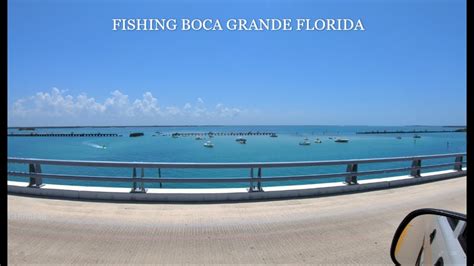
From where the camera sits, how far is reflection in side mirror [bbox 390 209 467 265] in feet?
6.40

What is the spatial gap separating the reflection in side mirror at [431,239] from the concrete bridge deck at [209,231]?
204 centimetres

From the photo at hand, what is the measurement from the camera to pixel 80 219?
20.4ft

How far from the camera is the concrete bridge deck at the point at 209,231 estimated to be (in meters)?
4.60

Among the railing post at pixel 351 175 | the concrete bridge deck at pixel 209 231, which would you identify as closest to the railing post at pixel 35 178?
the concrete bridge deck at pixel 209 231

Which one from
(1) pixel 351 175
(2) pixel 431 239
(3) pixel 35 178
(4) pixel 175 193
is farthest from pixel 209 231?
(3) pixel 35 178

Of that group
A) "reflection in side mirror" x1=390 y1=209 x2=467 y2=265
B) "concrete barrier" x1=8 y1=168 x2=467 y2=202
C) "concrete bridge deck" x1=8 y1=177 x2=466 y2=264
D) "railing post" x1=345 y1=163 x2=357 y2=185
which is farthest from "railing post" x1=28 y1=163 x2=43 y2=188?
"reflection in side mirror" x1=390 y1=209 x2=467 y2=265

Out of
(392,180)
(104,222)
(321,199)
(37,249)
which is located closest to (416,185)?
(392,180)

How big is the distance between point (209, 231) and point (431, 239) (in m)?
3.99

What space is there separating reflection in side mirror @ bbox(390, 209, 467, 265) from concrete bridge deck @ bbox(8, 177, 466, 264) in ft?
6.70

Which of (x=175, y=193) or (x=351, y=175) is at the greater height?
(x=351, y=175)

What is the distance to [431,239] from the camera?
91.4 inches

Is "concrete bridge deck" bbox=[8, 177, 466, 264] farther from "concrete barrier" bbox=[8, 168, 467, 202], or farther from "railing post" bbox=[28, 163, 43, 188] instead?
"railing post" bbox=[28, 163, 43, 188]

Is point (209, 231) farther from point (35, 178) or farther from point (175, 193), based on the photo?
point (35, 178)

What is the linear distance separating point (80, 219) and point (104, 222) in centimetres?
58
